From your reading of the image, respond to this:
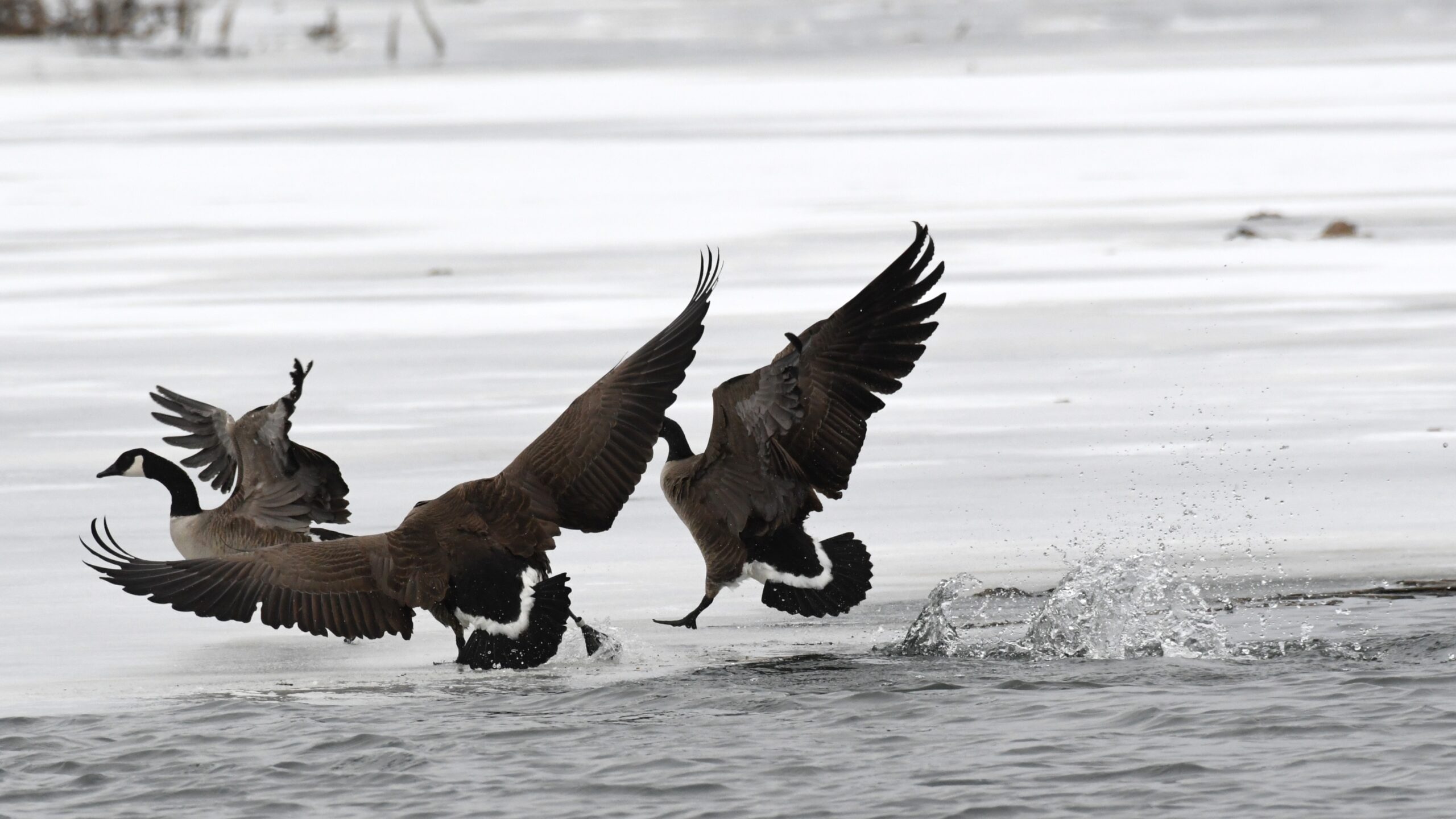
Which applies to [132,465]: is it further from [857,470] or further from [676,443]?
[857,470]

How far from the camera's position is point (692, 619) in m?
6.78

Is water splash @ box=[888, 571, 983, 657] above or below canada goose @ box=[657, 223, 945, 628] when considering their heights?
below

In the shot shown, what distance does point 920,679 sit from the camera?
6.23 m

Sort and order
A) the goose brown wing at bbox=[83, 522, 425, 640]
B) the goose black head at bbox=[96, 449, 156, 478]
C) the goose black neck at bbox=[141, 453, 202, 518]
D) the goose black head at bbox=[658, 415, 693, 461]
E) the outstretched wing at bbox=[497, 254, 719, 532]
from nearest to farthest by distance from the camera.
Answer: the goose brown wing at bbox=[83, 522, 425, 640]
the outstretched wing at bbox=[497, 254, 719, 532]
the goose black head at bbox=[658, 415, 693, 461]
the goose black neck at bbox=[141, 453, 202, 518]
the goose black head at bbox=[96, 449, 156, 478]

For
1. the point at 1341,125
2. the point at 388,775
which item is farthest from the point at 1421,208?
the point at 388,775

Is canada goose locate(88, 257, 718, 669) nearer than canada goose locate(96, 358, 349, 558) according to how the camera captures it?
Yes

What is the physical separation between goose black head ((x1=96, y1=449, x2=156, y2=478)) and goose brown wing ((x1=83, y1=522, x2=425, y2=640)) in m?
1.46

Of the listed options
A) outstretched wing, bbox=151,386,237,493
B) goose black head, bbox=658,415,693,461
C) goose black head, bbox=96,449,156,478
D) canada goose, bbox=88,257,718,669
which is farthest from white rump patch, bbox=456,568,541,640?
goose black head, bbox=96,449,156,478

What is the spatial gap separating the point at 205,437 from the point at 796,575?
2.31 m

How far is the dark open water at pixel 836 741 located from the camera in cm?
520

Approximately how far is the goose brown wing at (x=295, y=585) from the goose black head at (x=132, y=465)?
1458 mm

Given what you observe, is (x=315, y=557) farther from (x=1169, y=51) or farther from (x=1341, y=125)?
(x=1169, y=51)

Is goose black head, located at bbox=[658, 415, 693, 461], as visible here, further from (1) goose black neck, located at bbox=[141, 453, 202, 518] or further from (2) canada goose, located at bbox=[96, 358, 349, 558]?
(1) goose black neck, located at bbox=[141, 453, 202, 518]

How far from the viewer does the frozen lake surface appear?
5496mm
